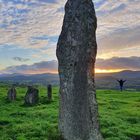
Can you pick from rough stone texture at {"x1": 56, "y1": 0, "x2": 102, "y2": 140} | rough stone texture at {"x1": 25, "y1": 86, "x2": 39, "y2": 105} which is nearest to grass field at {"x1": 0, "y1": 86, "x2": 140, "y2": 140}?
rough stone texture at {"x1": 56, "y1": 0, "x2": 102, "y2": 140}

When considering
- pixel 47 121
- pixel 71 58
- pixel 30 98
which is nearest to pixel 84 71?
pixel 71 58

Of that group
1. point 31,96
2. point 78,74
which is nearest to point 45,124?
point 78,74

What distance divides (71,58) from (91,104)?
2764 millimetres

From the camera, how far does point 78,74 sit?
70.1 ft

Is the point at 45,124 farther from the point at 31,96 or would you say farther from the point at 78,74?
the point at 31,96

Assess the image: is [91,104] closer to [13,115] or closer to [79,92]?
[79,92]

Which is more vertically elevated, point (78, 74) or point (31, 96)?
point (78, 74)

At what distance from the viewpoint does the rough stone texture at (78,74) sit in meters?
21.2

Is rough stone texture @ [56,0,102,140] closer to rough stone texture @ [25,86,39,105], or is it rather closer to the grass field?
the grass field

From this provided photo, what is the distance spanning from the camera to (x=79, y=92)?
2127 cm

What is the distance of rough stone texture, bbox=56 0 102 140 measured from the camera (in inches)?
837

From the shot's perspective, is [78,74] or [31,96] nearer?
[78,74]

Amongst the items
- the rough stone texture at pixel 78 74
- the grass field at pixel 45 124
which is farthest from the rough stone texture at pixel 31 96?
the rough stone texture at pixel 78 74

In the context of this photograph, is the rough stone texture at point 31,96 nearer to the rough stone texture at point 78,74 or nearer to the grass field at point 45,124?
the grass field at point 45,124
